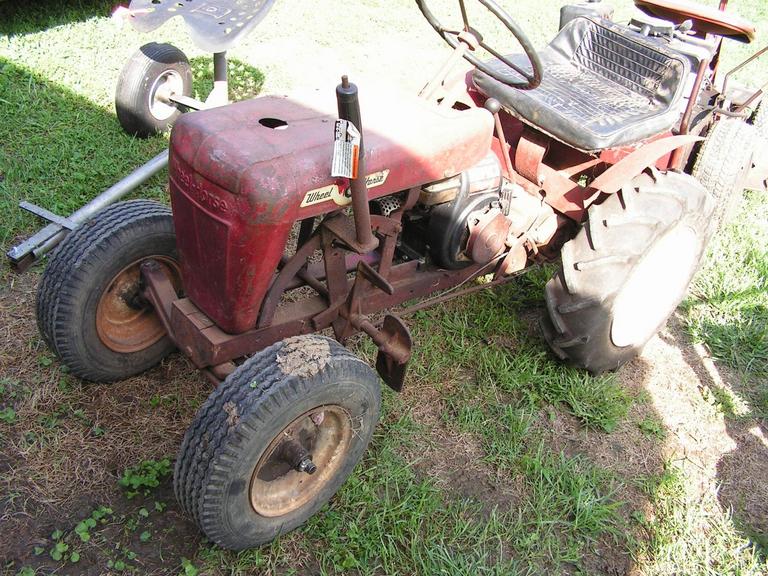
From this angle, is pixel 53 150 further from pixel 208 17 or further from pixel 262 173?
pixel 262 173

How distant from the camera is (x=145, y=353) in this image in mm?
2625

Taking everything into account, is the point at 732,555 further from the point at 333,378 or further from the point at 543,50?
the point at 543,50

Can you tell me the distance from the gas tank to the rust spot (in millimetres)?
239

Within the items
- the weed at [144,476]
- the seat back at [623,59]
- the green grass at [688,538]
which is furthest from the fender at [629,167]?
the weed at [144,476]

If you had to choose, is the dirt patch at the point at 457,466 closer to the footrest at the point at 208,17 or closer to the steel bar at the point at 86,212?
the steel bar at the point at 86,212

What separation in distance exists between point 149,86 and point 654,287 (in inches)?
118

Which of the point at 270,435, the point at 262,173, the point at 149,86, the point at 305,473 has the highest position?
the point at 262,173

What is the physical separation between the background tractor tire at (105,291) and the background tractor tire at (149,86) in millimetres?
1733

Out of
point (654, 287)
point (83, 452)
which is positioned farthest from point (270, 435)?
point (654, 287)

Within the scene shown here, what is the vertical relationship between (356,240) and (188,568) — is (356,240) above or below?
above

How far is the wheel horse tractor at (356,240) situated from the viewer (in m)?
1.89

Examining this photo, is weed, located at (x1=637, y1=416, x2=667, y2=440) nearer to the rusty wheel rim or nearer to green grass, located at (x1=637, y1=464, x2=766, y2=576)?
green grass, located at (x1=637, y1=464, x2=766, y2=576)

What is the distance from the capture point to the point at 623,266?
8.62 ft

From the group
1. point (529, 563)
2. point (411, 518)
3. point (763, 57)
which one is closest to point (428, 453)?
point (411, 518)
